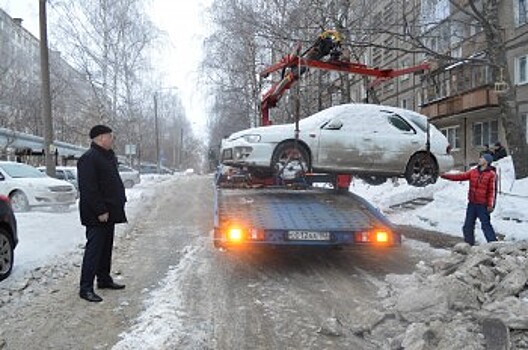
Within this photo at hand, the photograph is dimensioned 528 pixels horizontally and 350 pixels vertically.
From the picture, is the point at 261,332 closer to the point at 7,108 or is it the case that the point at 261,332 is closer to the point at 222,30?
the point at 222,30

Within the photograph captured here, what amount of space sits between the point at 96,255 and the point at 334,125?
5499 mm

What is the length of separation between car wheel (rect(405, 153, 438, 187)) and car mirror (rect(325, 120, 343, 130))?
1.51 meters

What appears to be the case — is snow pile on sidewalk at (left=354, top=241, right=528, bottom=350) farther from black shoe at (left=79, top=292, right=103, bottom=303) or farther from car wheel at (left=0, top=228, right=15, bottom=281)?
car wheel at (left=0, top=228, right=15, bottom=281)

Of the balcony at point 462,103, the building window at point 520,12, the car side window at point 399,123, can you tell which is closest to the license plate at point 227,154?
the car side window at point 399,123

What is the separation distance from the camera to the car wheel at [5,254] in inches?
262

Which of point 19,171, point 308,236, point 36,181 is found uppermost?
point 19,171

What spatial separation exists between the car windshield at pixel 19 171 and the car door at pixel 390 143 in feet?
35.6

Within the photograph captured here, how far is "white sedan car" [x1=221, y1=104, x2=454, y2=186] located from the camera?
993 centimetres

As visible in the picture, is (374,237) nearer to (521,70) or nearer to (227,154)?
(227,154)

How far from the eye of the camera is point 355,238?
6879 millimetres

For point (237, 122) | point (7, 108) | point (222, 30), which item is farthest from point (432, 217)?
point (7, 108)

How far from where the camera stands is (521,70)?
90.3ft

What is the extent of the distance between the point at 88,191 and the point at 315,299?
8.30 ft

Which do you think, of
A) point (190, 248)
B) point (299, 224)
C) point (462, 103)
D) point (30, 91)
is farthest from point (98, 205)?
point (30, 91)
